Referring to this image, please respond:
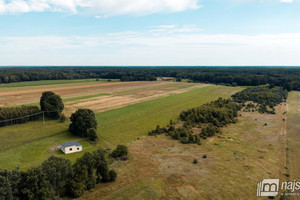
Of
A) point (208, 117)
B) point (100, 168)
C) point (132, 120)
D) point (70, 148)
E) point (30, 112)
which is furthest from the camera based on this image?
point (132, 120)

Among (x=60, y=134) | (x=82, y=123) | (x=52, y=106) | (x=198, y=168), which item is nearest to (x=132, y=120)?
(x=82, y=123)

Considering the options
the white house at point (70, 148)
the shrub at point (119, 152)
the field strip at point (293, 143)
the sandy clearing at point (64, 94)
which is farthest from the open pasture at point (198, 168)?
the sandy clearing at point (64, 94)

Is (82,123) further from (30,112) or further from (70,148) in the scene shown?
(30,112)

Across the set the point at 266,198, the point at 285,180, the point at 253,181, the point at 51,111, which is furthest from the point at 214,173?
the point at 51,111

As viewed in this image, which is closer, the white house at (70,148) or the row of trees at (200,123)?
the white house at (70,148)

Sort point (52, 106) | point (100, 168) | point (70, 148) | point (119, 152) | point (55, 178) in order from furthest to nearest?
point (52, 106), point (70, 148), point (119, 152), point (100, 168), point (55, 178)

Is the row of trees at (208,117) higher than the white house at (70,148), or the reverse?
the row of trees at (208,117)

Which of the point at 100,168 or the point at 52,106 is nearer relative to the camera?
the point at 100,168

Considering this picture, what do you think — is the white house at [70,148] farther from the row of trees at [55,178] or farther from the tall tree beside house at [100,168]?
the tall tree beside house at [100,168]
